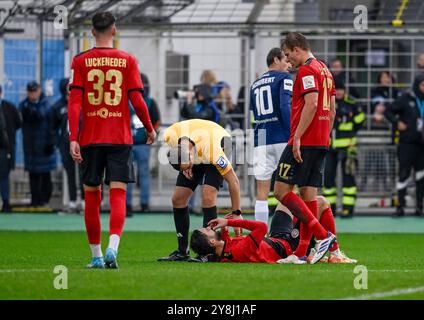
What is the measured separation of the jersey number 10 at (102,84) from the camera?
10688mm

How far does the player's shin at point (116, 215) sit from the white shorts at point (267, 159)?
3758mm

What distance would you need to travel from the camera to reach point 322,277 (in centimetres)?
958

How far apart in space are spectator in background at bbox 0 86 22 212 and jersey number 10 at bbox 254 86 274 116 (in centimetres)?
846

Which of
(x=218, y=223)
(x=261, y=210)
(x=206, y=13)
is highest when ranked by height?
(x=206, y=13)

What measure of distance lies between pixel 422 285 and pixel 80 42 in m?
13.4

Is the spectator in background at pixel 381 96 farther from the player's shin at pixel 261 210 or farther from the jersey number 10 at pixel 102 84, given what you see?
the jersey number 10 at pixel 102 84

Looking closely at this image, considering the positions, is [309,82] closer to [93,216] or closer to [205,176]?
[205,176]

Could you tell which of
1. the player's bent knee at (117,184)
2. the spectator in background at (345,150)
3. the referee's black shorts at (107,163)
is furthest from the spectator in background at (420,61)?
the player's bent knee at (117,184)

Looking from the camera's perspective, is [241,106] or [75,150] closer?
[75,150]

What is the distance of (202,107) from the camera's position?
20578 mm

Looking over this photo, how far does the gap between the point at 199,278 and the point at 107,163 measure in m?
1.81

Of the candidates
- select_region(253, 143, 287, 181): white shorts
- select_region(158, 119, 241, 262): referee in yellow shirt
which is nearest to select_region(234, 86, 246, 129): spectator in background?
select_region(253, 143, 287, 181): white shorts

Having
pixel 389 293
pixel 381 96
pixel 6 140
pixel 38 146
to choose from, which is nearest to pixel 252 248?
pixel 389 293
